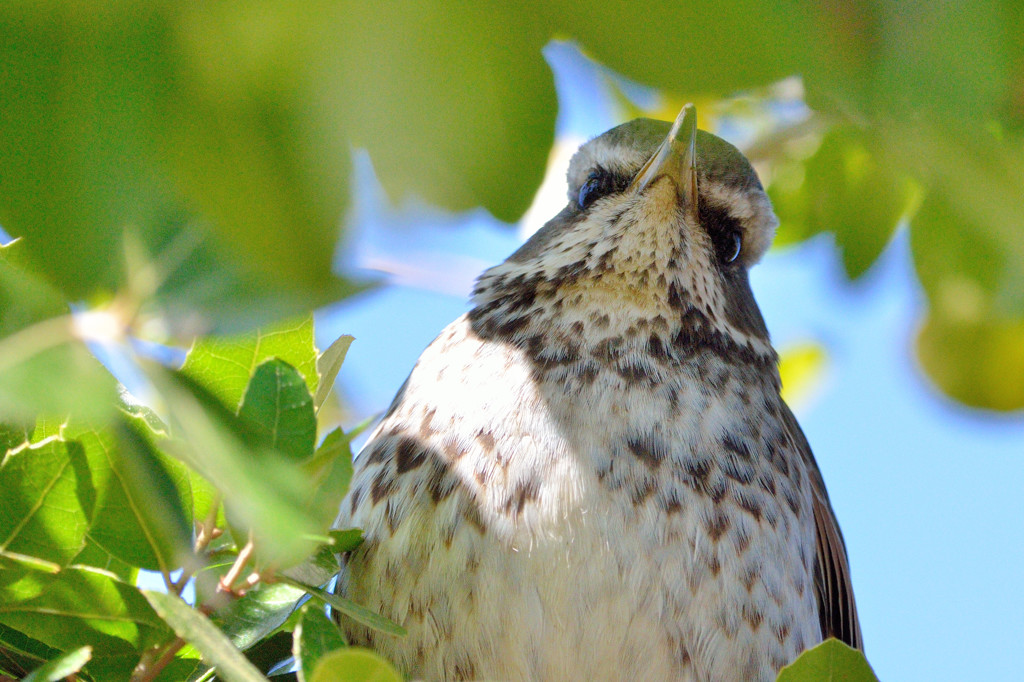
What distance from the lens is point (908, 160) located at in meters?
0.92

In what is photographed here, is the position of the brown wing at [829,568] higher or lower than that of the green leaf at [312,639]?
higher

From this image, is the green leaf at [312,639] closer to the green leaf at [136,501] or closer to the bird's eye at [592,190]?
the green leaf at [136,501]

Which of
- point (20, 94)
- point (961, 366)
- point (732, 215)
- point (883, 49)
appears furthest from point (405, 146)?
point (961, 366)

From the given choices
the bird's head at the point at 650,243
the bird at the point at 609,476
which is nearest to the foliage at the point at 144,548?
the bird at the point at 609,476

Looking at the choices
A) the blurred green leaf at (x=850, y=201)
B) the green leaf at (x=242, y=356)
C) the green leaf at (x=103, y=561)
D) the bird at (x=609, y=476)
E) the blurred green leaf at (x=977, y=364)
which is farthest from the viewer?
the blurred green leaf at (x=977, y=364)

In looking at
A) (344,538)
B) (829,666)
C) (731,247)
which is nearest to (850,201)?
(731,247)

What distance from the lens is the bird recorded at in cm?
218

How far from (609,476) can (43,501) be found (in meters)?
1.18

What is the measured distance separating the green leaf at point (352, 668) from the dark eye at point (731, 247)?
84.5 inches

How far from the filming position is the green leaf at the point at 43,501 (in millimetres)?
1577

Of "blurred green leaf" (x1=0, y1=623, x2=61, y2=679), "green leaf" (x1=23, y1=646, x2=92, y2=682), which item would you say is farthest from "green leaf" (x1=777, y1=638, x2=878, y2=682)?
"blurred green leaf" (x1=0, y1=623, x2=61, y2=679)

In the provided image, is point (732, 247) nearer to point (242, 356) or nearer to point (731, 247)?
point (731, 247)

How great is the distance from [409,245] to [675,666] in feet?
5.21

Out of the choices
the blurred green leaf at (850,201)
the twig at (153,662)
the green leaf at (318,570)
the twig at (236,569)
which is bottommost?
the twig at (153,662)
